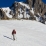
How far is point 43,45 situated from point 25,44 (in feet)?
7.87

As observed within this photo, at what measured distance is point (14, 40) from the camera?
23812 mm

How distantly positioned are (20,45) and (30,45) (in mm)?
1351

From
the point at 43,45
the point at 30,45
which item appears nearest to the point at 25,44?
the point at 30,45

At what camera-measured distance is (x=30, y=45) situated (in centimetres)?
2220

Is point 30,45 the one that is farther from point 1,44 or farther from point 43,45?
point 1,44

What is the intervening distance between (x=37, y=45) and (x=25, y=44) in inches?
59.6

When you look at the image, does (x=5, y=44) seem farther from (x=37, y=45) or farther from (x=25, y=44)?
(x=37, y=45)

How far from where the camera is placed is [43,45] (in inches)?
909

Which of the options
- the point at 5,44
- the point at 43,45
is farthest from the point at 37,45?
the point at 5,44

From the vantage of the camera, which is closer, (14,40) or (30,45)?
(30,45)

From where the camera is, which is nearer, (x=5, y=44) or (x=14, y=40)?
(x=5, y=44)

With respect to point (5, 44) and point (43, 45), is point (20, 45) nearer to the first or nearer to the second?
point (5, 44)

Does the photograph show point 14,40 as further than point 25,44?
Yes

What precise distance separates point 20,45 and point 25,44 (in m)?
0.99
